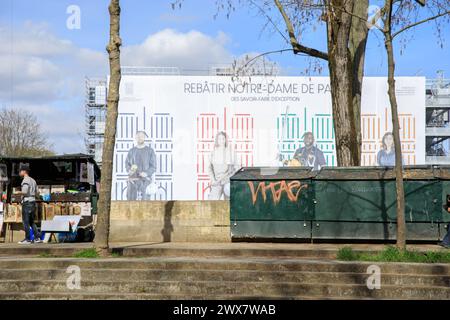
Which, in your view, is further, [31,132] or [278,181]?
[31,132]

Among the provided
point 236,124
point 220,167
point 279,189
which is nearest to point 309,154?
point 236,124

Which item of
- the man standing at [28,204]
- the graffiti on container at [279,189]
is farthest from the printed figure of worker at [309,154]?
the man standing at [28,204]

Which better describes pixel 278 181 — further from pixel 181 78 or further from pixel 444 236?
pixel 181 78

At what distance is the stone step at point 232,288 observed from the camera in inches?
404

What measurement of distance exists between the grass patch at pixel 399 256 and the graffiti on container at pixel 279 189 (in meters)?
3.23

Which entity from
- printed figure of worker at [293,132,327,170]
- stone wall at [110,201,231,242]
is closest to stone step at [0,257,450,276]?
stone wall at [110,201,231,242]

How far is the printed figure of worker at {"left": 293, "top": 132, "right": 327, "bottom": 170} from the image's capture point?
5394 cm

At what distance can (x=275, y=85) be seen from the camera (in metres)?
54.9

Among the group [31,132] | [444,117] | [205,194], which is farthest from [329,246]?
[444,117]

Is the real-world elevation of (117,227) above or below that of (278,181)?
below

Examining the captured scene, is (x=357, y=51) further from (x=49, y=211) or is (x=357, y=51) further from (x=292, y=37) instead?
(x=49, y=211)

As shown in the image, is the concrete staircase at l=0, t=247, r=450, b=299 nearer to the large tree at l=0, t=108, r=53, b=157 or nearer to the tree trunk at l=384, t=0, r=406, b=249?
the tree trunk at l=384, t=0, r=406, b=249

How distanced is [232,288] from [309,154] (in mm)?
44345

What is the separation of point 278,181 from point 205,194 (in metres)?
37.4
